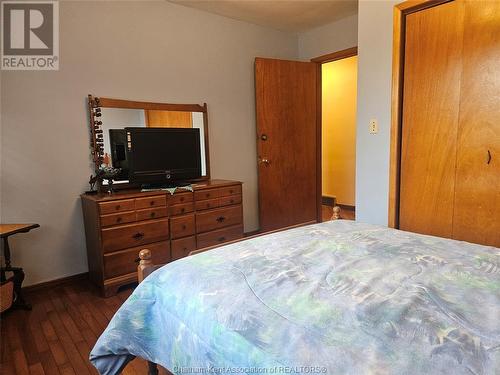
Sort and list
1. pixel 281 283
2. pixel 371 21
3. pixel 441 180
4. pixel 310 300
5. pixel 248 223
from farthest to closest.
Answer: pixel 248 223, pixel 371 21, pixel 441 180, pixel 281 283, pixel 310 300

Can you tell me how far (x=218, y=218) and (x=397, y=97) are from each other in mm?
1773

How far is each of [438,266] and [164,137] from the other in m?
2.43

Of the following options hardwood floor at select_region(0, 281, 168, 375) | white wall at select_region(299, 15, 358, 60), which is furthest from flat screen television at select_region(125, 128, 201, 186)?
white wall at select_region(299, 15, 358, 60)

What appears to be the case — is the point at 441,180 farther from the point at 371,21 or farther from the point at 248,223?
the point at 248,223

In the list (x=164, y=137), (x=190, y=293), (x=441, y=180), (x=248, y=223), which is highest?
(x=164, y=137)

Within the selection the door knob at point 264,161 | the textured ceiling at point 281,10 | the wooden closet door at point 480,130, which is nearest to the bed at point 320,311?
the wooden closet door at point 480,130

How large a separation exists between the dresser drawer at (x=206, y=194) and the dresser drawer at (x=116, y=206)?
0.56 meters

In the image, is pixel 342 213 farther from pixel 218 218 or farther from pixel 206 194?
pixel 206 194

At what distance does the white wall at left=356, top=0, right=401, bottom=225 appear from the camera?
253 cm

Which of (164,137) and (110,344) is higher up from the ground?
(164,137)

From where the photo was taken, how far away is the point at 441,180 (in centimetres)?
234

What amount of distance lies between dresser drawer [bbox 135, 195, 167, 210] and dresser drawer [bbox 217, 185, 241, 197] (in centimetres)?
56

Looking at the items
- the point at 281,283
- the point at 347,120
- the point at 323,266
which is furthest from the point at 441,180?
the point at 347,120

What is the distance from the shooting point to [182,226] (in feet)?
9.36
